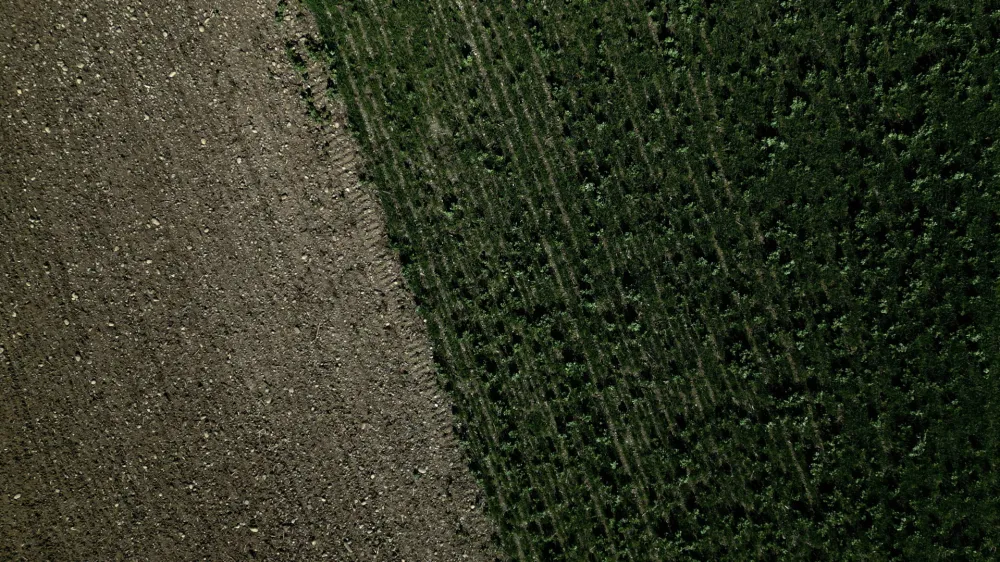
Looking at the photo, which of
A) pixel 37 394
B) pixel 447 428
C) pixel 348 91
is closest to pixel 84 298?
pixel 37 394

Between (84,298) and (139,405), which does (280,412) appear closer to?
(139,405)

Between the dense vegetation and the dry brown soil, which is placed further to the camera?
the dry brown soil

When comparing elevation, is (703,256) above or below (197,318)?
below

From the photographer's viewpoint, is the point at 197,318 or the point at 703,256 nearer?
the point at 703,256

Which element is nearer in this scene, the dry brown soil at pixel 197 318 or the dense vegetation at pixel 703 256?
the dense vegetation at pixel 703 256
